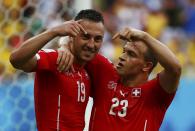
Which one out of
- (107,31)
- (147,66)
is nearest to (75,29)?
(147,66)

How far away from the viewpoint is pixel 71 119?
8.56ft

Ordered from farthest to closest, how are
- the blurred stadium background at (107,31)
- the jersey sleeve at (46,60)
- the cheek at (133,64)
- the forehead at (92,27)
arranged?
1. the blurred stadium background at (107,31)
2. the cheek at (133,64)
3. the forehead at (92,27)
4. the jersey sleeve at (46,60)

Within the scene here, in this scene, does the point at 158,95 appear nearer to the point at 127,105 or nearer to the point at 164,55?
the point at 127,105

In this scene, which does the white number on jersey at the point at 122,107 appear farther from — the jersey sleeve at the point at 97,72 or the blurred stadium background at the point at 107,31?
the blurred stadium background at the point at 107,31

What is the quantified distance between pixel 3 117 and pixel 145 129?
58.9 inches

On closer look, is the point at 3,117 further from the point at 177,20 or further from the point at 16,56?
the point at 177,20

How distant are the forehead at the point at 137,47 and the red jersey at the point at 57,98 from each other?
279 mm

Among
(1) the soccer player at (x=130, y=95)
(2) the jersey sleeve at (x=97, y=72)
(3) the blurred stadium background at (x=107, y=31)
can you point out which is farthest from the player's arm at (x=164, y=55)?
(3) the blurred stadium background at (x=107, y=31)

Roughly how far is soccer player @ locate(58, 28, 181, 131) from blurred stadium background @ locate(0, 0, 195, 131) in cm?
31

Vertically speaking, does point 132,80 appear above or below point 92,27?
below

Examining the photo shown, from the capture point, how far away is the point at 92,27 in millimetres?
2621

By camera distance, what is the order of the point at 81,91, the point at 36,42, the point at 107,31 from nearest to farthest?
1. the point at 36,42
2. the point at 81,91
3. the point at 107,31

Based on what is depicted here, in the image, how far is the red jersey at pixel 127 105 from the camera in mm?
2701

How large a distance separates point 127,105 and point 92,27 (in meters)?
0.39
